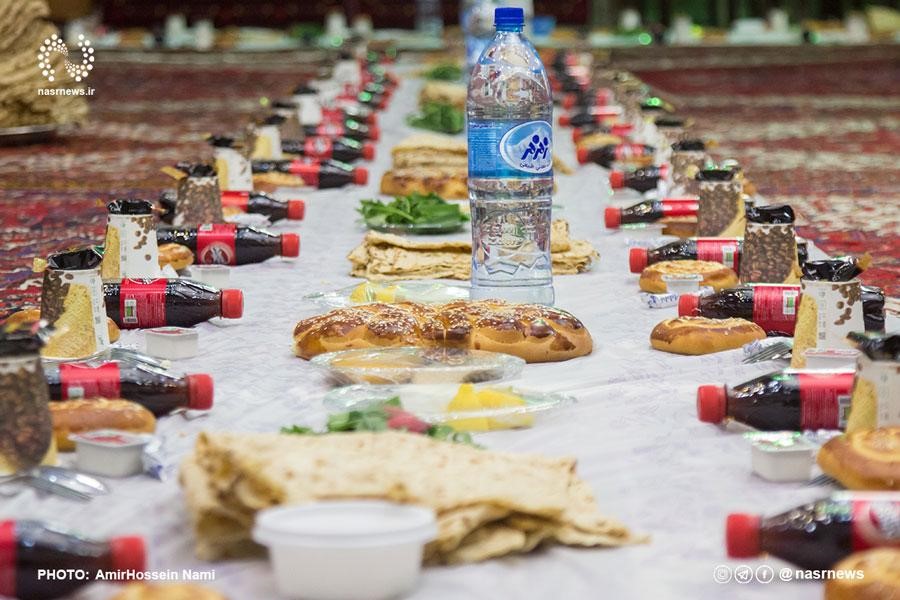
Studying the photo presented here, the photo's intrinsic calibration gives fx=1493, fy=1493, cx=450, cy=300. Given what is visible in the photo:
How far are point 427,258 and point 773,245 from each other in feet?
3.05

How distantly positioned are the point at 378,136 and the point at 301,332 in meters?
4.21

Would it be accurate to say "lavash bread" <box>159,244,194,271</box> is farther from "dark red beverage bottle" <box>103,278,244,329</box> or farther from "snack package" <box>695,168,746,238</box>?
"snack package" <box>695,168,746,238</box>

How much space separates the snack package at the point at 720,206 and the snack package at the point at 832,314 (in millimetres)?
1301

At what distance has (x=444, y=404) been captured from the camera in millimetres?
2410

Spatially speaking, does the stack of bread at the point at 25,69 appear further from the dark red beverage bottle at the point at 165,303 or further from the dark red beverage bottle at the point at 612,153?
the dark red beverage bottle at the point at 165,303

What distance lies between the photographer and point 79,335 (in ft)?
9.07

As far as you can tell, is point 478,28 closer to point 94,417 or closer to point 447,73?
point 447,73

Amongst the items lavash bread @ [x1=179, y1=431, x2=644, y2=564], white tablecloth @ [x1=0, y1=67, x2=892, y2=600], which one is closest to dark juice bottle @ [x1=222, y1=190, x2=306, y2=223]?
white tablecloth @ [x1=0, y1=67, x2=892, y2=600]

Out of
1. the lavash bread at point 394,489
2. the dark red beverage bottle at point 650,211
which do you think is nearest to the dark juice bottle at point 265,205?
the dark red beverage bottle at point 650,211

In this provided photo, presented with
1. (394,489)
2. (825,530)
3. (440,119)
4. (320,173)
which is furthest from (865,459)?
(440,119)

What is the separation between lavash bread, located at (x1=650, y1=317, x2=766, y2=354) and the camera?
9.65 feet

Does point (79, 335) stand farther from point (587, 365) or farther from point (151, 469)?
point (587, 365)

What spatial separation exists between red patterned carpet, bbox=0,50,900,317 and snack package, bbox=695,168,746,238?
0.42 meters

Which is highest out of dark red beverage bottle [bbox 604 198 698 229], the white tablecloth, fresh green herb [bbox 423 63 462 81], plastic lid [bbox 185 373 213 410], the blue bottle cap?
the blue bottle cap
